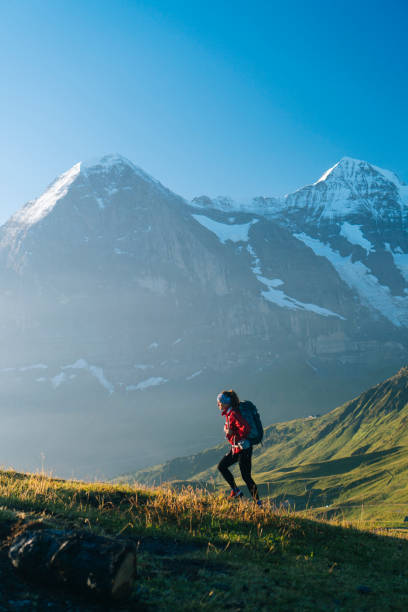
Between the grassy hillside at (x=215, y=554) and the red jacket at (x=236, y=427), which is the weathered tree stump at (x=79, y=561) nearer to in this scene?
the grassy hillside at (x=215, y=554)

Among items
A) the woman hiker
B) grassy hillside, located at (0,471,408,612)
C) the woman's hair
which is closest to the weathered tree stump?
grassy hillside, located at (0,471,408,612)

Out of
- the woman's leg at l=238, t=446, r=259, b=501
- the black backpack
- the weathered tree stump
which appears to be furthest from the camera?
the black backpack

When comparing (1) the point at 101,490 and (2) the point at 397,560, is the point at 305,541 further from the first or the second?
(1) the point at 101,490

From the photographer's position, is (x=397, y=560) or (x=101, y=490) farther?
(x=101, y=490)

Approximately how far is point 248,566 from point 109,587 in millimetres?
3301

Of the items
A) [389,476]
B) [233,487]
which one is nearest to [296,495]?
[389,476]

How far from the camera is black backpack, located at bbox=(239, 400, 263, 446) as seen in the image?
14945 millimetres

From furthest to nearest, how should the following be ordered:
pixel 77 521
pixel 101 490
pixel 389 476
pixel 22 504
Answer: pixel 389 476
pixel 101 490
pixel 22 504
pixel 77 521

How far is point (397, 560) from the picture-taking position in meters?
11.1

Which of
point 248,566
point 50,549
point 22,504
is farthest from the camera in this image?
point 22,504

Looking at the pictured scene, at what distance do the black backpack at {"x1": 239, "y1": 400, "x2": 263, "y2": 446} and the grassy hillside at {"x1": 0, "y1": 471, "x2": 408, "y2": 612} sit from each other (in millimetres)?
2121

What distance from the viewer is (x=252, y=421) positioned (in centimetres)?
1504

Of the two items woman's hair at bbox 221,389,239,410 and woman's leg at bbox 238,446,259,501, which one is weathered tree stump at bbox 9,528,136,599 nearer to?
woman's leg at bbox 238,446,259,501

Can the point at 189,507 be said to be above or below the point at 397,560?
above
